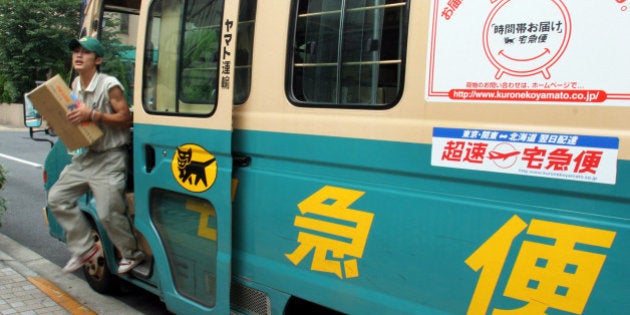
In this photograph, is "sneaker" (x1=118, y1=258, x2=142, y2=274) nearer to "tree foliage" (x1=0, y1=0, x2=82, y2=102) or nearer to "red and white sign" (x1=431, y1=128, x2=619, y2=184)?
"red and white sign" (x1=431, y1=128, x2=619, y2=184)

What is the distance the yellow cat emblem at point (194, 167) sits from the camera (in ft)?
9.81

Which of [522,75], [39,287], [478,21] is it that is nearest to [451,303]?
[522,75]

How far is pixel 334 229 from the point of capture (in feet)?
8.35

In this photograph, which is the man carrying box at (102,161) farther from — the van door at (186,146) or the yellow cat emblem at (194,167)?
the yellow cat emblem at (194,167)

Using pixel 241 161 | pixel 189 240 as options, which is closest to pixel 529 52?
pixel 241 161

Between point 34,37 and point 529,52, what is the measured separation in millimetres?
24427

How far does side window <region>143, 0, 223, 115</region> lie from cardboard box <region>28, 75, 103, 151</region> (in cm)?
55

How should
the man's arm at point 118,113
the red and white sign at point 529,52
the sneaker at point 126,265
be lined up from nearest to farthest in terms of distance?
1. the red and white sign at point 529,52
2. the man's arm at point 118,113
3. the sneaker at point 126,265

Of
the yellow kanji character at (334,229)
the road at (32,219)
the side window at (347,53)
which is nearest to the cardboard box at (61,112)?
the road at (32,219)

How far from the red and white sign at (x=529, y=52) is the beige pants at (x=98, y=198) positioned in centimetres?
251

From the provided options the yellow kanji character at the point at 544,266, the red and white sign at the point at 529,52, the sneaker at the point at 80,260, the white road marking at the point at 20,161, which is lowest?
the sneaker at the point at 80,260

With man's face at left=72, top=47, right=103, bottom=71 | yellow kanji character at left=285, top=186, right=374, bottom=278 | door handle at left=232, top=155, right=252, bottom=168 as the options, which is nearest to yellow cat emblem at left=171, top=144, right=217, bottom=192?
door handle at left=232, top=155, right=252, bottom=168

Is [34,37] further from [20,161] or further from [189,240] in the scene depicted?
[189,240]

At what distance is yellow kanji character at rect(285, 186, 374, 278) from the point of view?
2.47 m
